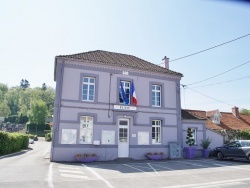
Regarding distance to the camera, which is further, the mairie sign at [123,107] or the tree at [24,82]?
the tree at [24,82]

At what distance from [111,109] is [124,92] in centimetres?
174

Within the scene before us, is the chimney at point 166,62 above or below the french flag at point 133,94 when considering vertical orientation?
above

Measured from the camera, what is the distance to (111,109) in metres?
17.9

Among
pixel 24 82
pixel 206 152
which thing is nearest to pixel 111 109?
pixel 206 152

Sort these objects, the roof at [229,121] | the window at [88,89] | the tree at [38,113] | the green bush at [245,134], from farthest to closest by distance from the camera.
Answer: the tree at [38,113]
the roof at [229,121]
the green bush at [245,134]
the window at [88,89]

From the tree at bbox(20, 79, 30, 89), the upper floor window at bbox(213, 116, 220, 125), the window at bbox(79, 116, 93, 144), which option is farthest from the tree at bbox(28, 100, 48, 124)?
the tree at bbox(20, 79, 30, 89)

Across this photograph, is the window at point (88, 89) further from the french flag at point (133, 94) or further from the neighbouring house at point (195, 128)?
the neighbouring house at point (195, 128)

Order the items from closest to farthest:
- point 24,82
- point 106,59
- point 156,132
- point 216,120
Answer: point 106,59
point 156,132
point 216,120
point 24,82

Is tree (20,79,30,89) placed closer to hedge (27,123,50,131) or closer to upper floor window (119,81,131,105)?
hedge (27,123,50,131)

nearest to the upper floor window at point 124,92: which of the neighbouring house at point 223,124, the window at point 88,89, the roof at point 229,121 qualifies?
the window at point 88,89

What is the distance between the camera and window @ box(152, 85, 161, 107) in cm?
1998

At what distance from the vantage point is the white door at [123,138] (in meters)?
18.0

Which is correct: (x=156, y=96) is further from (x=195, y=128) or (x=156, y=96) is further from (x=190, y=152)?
(x=190, y=152)

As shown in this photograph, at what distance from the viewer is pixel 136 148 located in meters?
18.3
